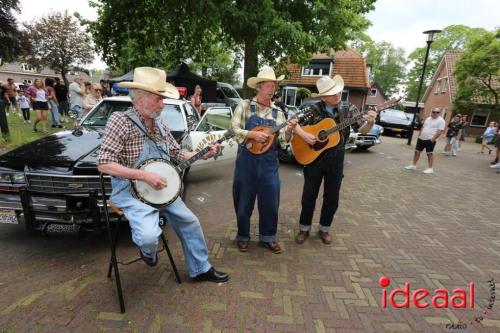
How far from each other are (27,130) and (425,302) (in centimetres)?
1166

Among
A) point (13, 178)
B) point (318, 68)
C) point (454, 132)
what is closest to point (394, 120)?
point (454, 132)

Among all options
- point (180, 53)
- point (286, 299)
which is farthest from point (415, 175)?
point (180, 53)

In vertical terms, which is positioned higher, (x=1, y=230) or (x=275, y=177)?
(x=275, y=177)

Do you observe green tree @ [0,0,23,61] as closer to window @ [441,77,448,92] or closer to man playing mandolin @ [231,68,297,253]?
man playing mandolin @ [231,68,297,253]

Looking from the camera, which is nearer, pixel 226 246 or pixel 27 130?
pixel 226 246

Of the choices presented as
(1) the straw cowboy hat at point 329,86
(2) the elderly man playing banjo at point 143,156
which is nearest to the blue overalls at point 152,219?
(2) the elderly man playing banjo at point 143,156

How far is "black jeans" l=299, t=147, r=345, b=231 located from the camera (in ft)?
11.9

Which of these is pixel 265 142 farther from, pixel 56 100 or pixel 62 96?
pixel 62 96

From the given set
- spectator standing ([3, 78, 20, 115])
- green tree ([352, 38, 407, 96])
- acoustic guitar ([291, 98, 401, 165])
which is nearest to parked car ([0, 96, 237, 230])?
acoustic guitar ([291, 98, 401, 165])

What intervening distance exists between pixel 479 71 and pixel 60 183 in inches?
973

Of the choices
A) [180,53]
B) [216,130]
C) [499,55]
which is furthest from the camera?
[499,55]

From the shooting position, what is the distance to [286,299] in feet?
9.19

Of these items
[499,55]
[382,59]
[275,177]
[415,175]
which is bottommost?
[415,175]

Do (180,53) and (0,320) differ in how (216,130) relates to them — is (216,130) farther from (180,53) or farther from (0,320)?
(180,53)
